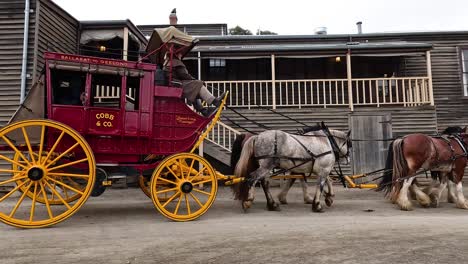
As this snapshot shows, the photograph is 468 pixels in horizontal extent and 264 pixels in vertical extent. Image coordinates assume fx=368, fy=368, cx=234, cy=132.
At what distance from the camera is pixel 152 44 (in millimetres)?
7566

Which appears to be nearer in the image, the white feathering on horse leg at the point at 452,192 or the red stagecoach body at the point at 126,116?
the red stagecoach body at the point at 126,116

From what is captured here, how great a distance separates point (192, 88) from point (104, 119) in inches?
66.7

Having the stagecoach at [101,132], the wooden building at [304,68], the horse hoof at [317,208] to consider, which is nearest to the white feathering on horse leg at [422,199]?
the horse hoof at [317,208]

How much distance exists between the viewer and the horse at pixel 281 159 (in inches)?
289

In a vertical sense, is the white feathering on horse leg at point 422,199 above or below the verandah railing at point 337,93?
below

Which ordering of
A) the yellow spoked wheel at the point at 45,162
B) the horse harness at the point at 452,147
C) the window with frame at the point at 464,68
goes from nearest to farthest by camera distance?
the yellow spoked wheel at the point at 45,162, the horse harness at the point at 452,147, the window with frame at the point at 464,68

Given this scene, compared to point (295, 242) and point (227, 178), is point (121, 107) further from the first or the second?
point (295, 242)

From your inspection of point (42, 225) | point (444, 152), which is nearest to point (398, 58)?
point (444, 152)

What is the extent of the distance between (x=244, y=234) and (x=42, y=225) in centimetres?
308

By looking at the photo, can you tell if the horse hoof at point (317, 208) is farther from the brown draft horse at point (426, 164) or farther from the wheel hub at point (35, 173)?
the wheel hub at point (35, 173)

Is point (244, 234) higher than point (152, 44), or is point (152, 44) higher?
point (152, 44)

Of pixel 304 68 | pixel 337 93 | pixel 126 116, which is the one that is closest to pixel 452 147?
pixel 337 93

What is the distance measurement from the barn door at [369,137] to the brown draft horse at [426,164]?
4178mm

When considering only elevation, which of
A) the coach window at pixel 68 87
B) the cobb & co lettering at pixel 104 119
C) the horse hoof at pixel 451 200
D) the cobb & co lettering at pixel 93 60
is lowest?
the horse hoof at pixel 451 200
